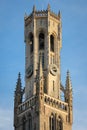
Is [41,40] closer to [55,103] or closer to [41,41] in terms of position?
[41,41]

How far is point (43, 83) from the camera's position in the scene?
13362cm

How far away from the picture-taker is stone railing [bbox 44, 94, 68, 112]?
131500mm

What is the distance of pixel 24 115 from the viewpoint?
133 m

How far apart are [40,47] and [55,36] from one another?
14.7 feet

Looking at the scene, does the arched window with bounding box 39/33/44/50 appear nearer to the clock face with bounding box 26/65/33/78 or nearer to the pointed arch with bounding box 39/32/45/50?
the pointed arch with bounding box 39/32/45/50

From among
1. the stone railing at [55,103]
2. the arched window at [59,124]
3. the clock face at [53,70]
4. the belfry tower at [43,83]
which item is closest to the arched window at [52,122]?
the belfry tower at [43,83]

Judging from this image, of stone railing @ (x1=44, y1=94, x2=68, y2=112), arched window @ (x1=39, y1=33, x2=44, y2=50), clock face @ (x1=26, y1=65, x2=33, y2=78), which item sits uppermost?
arched window @ (x1=39, y1=33, x2=44, y2=50)

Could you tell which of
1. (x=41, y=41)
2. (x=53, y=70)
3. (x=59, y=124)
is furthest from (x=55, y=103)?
(x=41, y=41)

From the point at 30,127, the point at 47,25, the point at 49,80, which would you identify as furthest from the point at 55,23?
the point at 30,127

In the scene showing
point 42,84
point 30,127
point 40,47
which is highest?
point 40,47

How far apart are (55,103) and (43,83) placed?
15.8ft

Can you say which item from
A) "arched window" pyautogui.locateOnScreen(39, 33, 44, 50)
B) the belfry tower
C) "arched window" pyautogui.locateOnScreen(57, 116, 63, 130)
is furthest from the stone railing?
"arched window" pyautogui.locateOnScreen(39, 33, 44, 50)

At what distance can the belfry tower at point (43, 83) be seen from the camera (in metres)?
130

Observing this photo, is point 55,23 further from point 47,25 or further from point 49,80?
point 49,80
